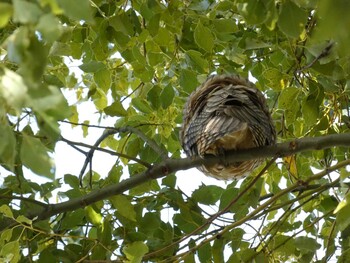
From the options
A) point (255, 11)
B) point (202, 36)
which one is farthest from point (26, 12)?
point (202, 36)

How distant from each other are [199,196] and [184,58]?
0.99 ft

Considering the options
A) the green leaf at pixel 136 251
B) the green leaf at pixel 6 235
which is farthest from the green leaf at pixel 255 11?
the green leaf at pixel 6 235

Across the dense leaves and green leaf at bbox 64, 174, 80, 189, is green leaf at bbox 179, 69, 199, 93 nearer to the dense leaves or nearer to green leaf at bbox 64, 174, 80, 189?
the dense leaves

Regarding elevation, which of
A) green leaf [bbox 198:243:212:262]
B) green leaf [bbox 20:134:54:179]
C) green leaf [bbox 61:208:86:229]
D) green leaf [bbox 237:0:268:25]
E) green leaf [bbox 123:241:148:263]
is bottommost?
green leaf [bbox 20:134:54:179]

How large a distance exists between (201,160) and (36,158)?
0.52 m

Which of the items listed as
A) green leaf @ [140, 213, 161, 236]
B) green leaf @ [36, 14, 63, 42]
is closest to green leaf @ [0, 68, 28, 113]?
green leaf @ [36, 14, 63, 42]

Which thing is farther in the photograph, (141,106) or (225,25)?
(141,106)

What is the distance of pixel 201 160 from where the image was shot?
1068 millimetres

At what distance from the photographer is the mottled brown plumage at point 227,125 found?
1.03 meters

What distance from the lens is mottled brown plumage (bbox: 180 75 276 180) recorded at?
40.6 inches

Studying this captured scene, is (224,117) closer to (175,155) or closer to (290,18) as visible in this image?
(290,18)

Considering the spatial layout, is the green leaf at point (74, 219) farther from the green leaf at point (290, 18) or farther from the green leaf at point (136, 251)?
the green leaf at point (290, 18)

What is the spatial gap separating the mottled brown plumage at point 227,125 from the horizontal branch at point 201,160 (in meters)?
0.01

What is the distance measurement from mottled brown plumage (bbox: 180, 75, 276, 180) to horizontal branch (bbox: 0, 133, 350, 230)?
0.04 ft
